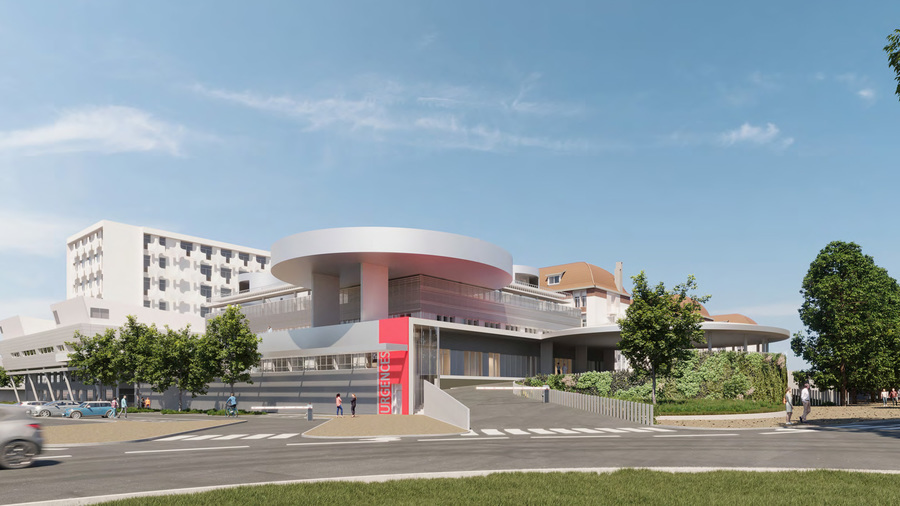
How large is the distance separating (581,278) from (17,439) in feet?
263

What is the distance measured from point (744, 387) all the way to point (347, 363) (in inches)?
1034

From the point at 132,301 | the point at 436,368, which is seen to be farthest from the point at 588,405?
the point at 132,301

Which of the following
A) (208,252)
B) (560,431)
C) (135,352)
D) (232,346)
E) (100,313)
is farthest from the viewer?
(208,252)

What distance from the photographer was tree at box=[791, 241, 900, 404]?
53.3 meters

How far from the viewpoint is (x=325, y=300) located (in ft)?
180

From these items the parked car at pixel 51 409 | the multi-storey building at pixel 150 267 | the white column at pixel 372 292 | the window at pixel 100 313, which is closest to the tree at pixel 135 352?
the parked car at pixel 51 409

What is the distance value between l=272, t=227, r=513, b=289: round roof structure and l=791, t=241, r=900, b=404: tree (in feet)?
82.1

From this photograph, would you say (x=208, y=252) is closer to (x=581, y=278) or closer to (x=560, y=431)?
(x=581, y=278)

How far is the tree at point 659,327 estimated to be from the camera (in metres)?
38.0

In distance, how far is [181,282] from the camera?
10769 centimetres

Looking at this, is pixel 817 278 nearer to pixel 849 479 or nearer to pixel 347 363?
pixel 347 363

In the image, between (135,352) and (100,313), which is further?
(100,313)

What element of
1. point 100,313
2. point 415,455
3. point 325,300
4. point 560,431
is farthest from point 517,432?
point 100,313

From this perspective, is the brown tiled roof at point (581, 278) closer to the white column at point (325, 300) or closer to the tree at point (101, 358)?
the white column at point (325, 300)
